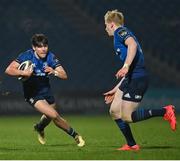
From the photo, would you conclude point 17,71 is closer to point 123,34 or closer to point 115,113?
point 115,113

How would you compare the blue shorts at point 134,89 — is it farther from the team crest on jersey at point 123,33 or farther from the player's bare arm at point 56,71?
the player's bare arm at point 56,71

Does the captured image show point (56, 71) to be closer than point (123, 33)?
No

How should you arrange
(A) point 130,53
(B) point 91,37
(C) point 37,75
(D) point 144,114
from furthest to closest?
(B) point 91,37, (C) point 37,75, (D) point 144,114, (A) point 130,53

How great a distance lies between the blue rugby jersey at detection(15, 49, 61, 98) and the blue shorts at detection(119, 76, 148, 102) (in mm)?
1333

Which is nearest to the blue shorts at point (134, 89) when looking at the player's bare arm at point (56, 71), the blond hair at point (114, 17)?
the blond hair at point (114, 17)

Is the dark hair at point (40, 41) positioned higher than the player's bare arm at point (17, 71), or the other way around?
the dark hair at point (40, 41)

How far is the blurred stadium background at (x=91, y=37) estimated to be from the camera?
2503cm

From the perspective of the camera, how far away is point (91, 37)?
2788 centimetres

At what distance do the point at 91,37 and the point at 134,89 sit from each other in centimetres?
1900

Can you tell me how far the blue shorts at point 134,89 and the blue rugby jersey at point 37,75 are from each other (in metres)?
1.33

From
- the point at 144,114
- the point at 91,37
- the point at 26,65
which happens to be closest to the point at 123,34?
the point at 144,114

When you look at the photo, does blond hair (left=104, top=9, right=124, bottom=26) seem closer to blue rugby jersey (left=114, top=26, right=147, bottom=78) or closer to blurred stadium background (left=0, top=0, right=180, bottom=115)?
blue rugby jersey (left=114, top=26, right=147, bottom=78)

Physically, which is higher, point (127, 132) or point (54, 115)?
point (54, 115)

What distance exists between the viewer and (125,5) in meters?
27.9
